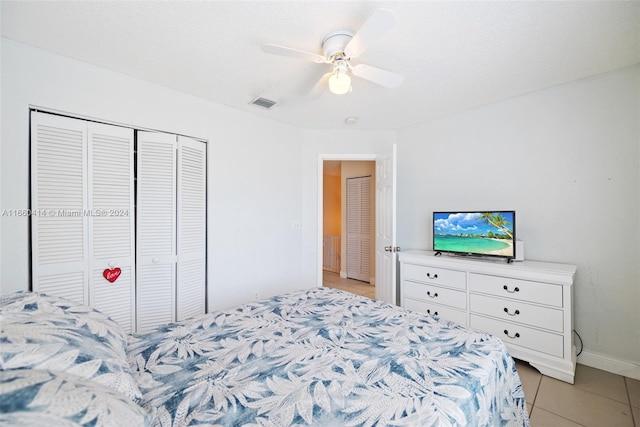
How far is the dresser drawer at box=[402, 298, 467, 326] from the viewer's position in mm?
2539

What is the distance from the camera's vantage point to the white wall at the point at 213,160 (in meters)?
1.80

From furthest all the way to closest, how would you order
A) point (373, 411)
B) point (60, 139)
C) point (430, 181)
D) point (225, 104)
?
point (430, 181), point (225, 104), point (60, 139), point (373, 411)

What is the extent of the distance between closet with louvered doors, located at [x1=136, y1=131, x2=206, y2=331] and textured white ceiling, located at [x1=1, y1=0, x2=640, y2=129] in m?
0.59

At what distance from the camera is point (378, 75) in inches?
70.1

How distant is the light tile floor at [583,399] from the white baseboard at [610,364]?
38 mm

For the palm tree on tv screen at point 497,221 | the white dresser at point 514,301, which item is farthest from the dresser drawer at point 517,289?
the palm tree on tv screen at point 497,221

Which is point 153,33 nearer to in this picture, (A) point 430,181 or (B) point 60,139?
(B) point 60,139

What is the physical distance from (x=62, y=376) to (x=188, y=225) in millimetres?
2017

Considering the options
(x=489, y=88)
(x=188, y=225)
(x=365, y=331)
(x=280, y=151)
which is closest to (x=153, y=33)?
(x=188, y=225)

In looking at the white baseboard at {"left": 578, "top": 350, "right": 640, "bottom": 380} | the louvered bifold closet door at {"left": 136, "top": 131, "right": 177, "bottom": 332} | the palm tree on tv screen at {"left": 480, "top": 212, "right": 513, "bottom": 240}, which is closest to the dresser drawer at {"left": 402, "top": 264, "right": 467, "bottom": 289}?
the palm tree on tv screen at {"left": 480, "top": 212, "right": 513, "bottom": 240}

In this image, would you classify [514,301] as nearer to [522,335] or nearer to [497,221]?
[522,335]

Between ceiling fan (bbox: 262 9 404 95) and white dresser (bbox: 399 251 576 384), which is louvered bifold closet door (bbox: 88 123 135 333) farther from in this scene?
white dresser (bbox: 399 251 576 384)

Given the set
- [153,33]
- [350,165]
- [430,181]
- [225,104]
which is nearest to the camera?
[153,33]

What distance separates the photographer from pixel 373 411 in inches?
34.5
